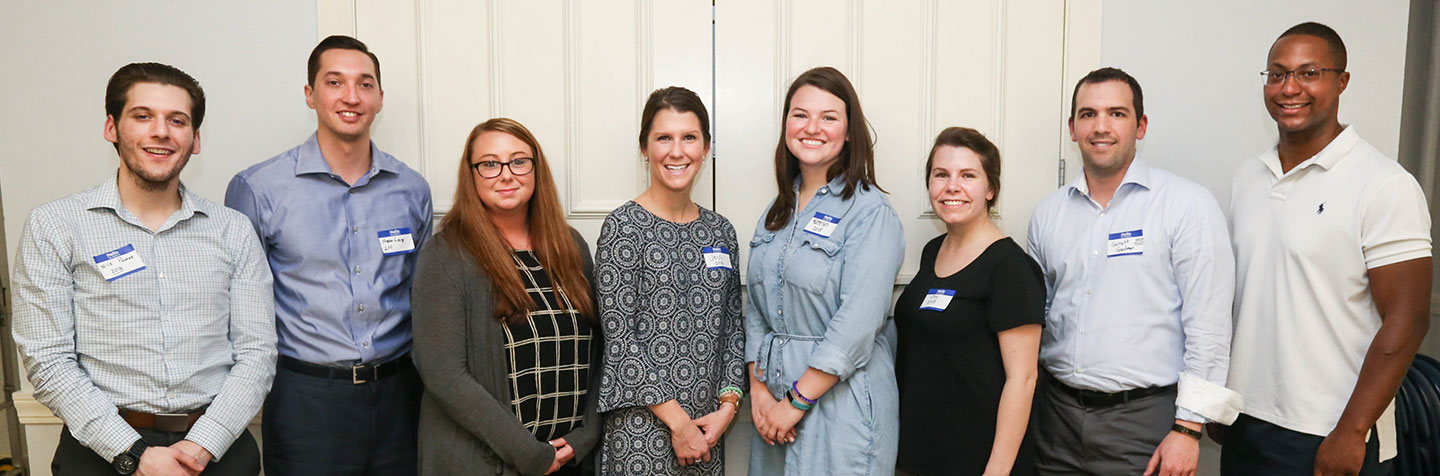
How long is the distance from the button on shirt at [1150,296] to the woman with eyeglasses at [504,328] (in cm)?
144

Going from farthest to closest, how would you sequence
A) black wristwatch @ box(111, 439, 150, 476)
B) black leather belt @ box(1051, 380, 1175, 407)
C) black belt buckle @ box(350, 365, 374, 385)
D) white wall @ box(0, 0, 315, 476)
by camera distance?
white wall @ box(0, 0, 315, 476), black belt buckle @ box(350, 365, 374, 385), black leather belt @ box(1051, 380, 1175, 407), black wristwatch @ box(111, 439, 150, 476)

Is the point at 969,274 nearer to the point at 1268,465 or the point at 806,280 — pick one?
the point at 806,280

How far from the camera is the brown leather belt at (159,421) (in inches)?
74.7

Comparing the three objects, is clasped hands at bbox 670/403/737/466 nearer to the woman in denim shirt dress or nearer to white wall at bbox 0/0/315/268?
the woman in denim shirt dress

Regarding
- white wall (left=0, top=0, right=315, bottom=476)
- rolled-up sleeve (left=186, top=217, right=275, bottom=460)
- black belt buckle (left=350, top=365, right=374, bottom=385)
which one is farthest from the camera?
white wall (left=0, top=0, right=315, bottom=476)

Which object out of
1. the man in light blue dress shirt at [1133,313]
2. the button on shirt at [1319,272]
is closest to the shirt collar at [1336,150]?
the button on shirt at [1319,272]

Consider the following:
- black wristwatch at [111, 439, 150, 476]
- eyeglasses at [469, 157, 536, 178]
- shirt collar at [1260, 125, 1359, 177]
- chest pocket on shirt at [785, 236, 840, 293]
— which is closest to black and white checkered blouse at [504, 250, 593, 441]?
eyeglasses at [469, 157, 536, 178]

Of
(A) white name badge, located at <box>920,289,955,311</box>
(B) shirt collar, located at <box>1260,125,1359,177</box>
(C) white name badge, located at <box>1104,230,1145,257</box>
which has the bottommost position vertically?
(A) white name badge, located at <box>920,289,955,311</box>

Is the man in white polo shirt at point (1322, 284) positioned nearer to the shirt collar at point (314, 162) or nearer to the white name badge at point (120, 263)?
the shirt collar at point (314, 162)

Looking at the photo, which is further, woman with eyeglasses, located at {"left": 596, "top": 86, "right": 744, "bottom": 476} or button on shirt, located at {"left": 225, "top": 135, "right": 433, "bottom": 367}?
button on shirt, located at {"left": 225, "top": 135, "right": 433, "bottom": 367}

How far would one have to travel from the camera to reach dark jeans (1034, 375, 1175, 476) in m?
2.13

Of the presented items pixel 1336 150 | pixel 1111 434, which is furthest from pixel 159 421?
pixel 1336 150

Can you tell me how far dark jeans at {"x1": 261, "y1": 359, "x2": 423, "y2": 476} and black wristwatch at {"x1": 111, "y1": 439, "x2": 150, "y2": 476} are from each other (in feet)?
1.28

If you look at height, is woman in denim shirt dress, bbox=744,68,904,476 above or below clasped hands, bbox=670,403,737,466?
above
